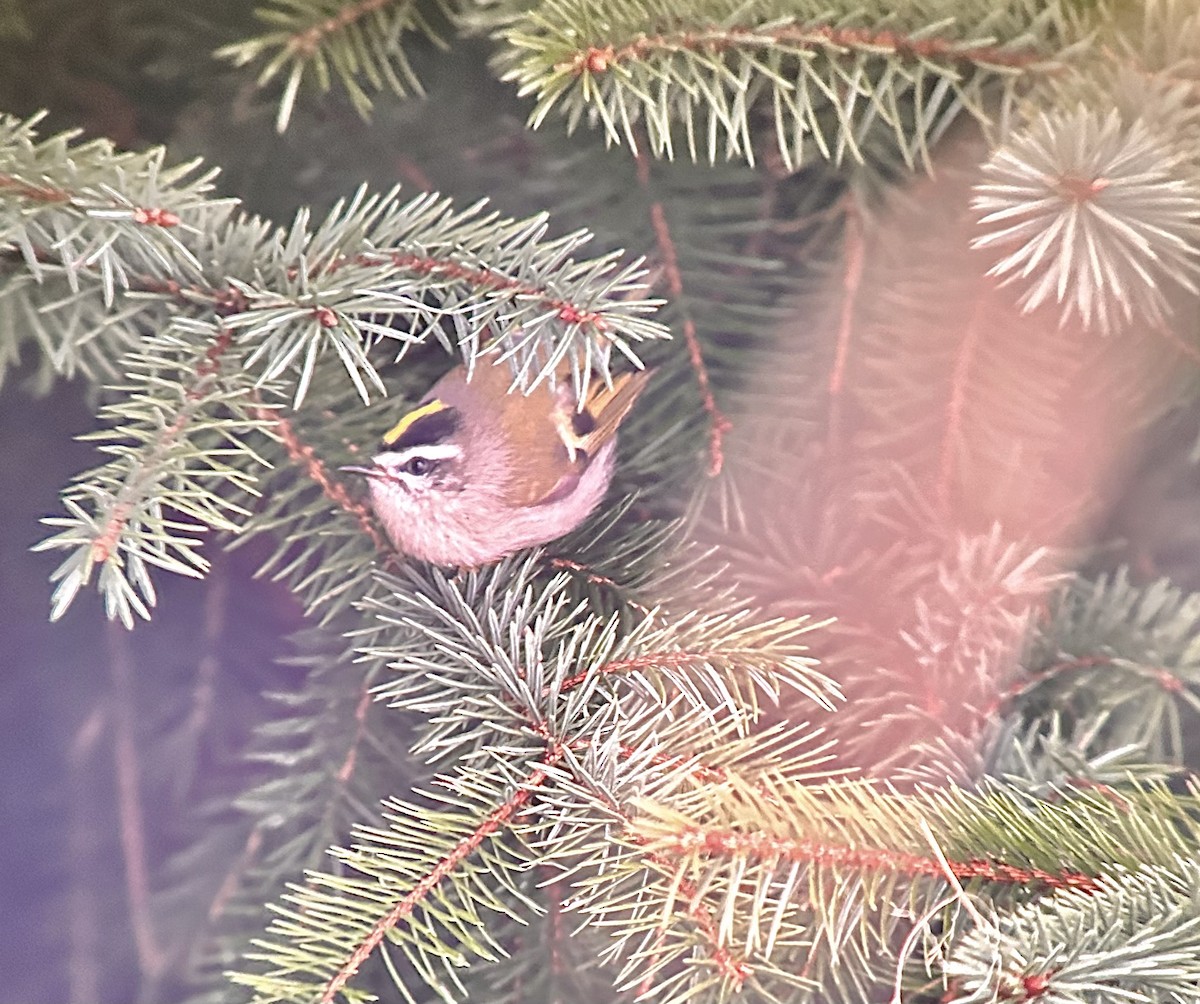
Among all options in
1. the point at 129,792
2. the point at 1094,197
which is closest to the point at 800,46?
the point at 1094,197

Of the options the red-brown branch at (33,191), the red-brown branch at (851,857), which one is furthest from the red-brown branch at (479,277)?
the red-brown branch at (851,857)

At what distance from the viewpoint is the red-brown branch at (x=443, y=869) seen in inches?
16.1

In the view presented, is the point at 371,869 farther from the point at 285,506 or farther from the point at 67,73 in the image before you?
the point at 67,73

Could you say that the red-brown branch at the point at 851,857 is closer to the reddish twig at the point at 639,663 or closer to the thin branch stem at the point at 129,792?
the reddish twig at the point at 639,663

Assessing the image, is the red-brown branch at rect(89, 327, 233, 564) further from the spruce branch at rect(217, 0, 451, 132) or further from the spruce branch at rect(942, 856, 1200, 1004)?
the spruce branch at rect(942, 856, 1200, 1004)

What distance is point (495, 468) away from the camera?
709mm

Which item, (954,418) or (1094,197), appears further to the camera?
(954,418)

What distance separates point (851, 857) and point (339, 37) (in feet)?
1.55

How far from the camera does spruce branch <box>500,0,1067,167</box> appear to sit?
0.46 metres

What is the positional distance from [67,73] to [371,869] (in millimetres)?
479

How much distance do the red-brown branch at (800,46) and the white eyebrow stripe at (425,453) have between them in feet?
0.82

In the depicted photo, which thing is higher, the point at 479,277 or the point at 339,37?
the point at 339,37

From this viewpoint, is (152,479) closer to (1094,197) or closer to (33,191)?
(33,191)

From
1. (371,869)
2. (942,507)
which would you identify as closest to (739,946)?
(371,869)
